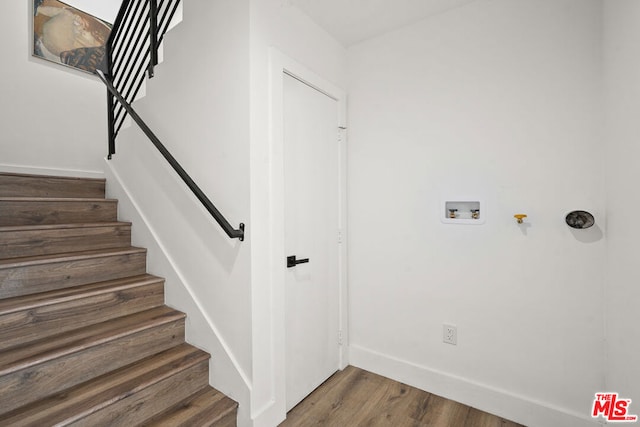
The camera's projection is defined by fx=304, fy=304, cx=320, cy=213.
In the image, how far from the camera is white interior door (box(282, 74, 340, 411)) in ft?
6.33

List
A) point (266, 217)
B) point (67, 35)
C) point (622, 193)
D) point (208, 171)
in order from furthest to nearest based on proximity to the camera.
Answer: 1. point (67, 35)
2. point (208, 171)
3. point (266, 217)
4. point (622, 193)

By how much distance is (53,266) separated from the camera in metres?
1.75

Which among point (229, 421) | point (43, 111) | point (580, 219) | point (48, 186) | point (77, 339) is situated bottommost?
point (229, 421)

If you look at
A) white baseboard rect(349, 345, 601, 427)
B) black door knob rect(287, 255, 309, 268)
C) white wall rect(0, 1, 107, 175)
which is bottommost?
white baseboard rect(349, 345, 601, 427)

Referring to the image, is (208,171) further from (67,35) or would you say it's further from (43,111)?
(67,35)

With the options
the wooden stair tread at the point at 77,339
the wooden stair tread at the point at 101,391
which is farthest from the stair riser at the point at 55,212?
the wooden stair tread at the point at 101,391

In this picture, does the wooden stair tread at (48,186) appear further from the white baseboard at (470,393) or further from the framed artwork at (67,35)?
the white baseboard at (470,393)

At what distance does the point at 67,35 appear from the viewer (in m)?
2.85

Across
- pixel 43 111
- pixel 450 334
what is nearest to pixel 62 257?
pixel 43 111

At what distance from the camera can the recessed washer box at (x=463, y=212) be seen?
6.30ft

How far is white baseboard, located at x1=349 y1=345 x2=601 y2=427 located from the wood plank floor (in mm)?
44

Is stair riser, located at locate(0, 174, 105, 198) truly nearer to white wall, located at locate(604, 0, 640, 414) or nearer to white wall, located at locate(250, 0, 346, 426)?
white wall, located at locate(250, 0, 346, 426)

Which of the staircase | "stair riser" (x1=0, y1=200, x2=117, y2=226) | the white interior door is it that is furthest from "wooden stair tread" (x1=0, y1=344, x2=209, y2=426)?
"stair riser" (x1=0, y1=200, x2=117, y2=226)

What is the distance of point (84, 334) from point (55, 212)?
1053mm
